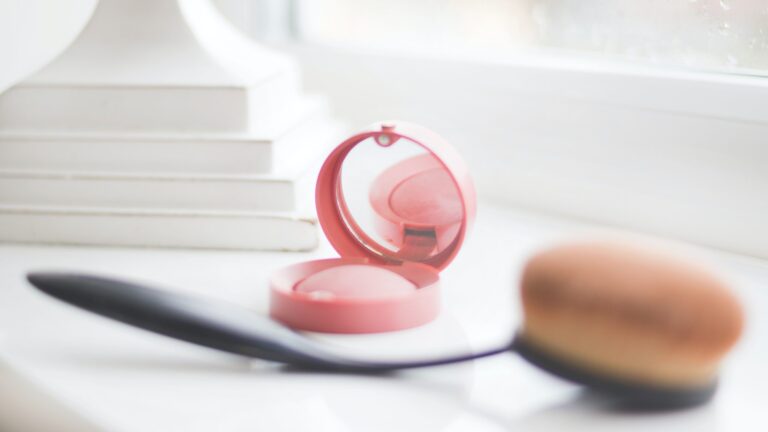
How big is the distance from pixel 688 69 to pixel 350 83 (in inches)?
13.5

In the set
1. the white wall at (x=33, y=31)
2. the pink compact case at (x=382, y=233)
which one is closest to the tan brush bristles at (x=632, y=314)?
the pink compact case at (x=382, y=233)

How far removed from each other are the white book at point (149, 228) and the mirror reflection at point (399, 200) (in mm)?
59

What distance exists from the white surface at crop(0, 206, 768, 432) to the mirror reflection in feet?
0.12

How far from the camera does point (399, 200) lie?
0.46m

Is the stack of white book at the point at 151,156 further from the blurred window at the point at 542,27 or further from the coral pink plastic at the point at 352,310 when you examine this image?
the blurred window at the point at 542,27

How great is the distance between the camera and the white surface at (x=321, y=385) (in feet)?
0.94

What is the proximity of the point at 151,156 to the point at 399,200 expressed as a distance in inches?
7.0

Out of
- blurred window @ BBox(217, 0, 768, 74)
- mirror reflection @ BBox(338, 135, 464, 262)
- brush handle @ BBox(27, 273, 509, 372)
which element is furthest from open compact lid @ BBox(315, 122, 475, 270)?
blurred window @ BBox(217, 0, 768, 74)

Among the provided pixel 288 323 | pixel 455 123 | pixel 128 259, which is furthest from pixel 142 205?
pixel 455 123

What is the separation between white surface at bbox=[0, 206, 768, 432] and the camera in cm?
29

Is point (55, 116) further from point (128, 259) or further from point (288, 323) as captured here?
point (288, 323)

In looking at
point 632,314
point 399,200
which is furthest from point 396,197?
point 632,314

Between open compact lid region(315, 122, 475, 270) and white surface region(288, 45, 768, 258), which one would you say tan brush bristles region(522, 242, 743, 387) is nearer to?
open compact lid region(315, 122, 475, 270)

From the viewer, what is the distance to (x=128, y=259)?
0.49m
